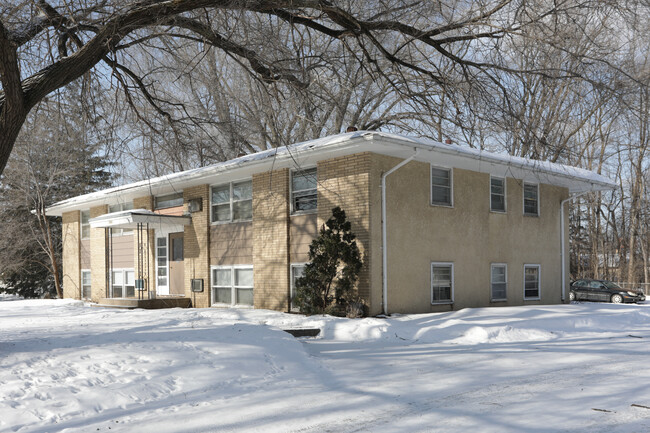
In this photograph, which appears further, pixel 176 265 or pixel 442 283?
pixel 176 265

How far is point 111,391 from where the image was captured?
7.00 m

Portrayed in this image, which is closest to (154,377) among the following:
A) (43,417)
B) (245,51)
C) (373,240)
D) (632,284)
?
(43,417)

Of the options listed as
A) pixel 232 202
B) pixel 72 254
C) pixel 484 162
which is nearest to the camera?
pixel 484 162

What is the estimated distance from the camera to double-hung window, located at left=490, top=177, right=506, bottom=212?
18.7 metres

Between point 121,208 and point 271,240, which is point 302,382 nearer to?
point 271,240

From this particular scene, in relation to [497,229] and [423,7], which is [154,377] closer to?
[423,7]

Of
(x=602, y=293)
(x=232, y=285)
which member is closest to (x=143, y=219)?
(x=232, y=285)

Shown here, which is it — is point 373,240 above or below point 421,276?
above

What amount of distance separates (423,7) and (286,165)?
874 centimetres

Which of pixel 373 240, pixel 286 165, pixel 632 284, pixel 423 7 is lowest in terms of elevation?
pixel 632 284

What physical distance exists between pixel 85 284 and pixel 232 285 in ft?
37.3

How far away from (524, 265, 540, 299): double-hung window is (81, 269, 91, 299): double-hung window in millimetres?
19180

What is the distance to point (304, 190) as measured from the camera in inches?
671

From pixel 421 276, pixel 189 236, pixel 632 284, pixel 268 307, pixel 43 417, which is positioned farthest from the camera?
pixel 632 284
